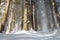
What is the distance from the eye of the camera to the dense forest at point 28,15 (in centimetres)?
509

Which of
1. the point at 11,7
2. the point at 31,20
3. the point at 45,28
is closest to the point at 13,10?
the point at 11,7

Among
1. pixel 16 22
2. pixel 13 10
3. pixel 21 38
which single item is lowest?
pixel 21 38

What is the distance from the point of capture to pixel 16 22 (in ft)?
16.8

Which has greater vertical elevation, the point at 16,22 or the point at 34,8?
the point at 34,8

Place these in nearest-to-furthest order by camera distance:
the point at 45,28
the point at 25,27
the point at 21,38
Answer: the point at 21,38 < the point at 25,27 < the point at 45,28

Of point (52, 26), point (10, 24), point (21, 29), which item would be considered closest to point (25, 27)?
point (21, 29)

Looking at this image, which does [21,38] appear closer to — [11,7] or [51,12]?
[11,7]

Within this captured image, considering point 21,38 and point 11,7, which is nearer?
point 21,38

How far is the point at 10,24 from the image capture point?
5.07 m

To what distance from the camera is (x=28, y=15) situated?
5.14 m

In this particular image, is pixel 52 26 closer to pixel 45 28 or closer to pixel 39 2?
pixel 45 28

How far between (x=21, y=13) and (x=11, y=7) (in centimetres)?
34

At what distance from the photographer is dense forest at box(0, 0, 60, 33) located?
5090 mm

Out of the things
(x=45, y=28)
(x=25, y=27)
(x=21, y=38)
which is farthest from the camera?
(x=45, y=28)
